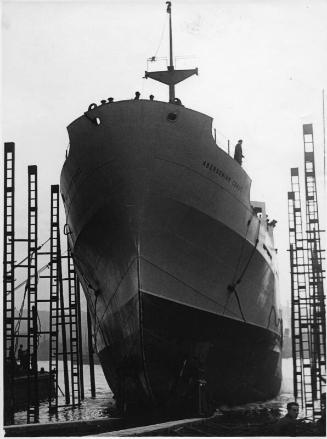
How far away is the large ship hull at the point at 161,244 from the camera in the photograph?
37.1 ft

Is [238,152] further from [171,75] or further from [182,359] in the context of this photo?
[182,359]

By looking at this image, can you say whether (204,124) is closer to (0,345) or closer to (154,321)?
(154,321)

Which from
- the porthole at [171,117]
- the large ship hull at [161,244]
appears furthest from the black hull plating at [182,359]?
the porthole at [171,117]

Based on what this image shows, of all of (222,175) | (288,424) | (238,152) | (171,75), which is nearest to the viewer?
(288,424)

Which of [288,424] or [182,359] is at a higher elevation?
[182,359]

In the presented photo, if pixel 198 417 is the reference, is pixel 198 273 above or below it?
above

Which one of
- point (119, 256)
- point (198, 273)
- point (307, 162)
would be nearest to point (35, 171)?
point (119, 256)

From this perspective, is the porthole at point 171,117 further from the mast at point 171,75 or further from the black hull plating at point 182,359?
the mast at point 171,75

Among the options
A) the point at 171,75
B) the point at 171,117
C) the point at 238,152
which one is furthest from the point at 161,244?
the point at 171,75

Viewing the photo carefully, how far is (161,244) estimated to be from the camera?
1159 centimetres

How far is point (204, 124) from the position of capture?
12.2 m

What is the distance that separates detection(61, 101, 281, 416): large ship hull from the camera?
37.1ft

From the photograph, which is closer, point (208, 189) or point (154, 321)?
point (154, 321)

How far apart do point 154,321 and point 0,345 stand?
3.07 metres
